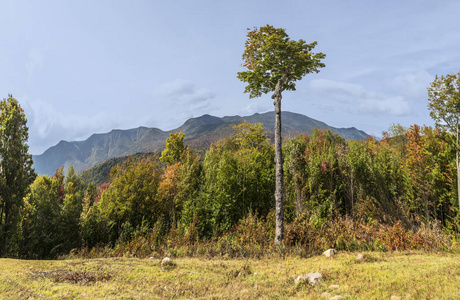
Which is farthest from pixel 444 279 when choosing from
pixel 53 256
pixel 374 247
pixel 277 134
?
pixel 53 256

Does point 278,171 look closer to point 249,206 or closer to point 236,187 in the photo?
point 236,187

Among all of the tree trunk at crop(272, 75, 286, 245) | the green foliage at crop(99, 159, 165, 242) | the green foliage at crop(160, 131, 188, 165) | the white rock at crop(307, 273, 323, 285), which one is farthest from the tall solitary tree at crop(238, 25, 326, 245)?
the green foliage at crop(160, 131, 188, 165)

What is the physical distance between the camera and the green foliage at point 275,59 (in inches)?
405

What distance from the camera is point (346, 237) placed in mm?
8797

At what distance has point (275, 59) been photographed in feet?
35.0

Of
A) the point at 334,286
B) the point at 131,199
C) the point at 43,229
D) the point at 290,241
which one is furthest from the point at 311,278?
the point at 43,229

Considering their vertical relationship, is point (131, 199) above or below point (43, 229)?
above

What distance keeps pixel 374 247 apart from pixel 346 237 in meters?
0.94

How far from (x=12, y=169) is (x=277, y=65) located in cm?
1318

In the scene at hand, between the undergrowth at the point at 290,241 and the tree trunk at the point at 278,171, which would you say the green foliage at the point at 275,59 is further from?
the undergrowth at the point at 290,241

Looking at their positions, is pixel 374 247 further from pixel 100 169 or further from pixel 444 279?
pixel 100 169

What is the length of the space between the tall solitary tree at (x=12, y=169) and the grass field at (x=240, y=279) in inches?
198

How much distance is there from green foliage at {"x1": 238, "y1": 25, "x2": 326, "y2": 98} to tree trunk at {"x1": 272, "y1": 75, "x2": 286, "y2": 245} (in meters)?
0.61

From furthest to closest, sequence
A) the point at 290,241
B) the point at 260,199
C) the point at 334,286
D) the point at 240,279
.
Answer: the point at 260,199, the point at 290,241, the point at 240,279, the point at 334,286
